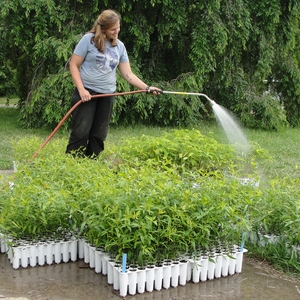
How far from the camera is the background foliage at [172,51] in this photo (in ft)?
32.3

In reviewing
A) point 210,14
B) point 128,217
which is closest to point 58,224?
point 128,217

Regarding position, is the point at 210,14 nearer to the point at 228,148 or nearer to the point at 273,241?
the point at 228,148

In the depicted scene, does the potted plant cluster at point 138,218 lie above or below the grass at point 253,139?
above

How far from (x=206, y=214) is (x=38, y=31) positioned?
7.88m

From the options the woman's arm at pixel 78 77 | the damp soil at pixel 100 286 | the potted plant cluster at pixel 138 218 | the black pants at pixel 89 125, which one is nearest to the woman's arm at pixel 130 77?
the black pants at pixel 89 125

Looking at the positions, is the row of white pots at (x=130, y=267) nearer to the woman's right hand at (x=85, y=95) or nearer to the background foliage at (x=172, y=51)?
the woman's right hand at (x=85, y=95)

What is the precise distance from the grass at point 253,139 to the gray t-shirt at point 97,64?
1799mm

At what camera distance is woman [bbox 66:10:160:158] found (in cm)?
489

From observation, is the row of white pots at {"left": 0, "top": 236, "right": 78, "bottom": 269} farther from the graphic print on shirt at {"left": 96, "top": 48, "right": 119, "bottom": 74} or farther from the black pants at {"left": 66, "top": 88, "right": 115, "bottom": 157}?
the graphic print on shirt at {"left": 96, "top": 48, "right": 119, "bottom": 74}

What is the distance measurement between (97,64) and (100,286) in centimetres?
265

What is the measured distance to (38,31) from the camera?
995cm

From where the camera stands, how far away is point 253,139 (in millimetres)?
9641

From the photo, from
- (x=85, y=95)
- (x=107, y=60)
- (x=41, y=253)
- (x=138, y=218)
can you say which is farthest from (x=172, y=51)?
(x=138, y=218)

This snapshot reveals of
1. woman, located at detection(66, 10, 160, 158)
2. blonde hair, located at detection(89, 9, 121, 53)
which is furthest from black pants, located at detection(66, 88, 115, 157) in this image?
blonde hair, located at detection(89, 9, 121, 53)
